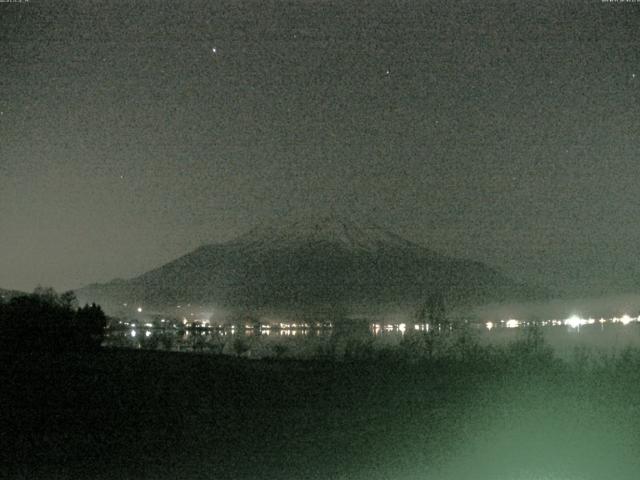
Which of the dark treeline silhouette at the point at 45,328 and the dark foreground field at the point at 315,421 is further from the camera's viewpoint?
the dark treeline silhouette at the point at 45,328

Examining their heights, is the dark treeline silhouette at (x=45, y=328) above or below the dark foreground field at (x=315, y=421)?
above

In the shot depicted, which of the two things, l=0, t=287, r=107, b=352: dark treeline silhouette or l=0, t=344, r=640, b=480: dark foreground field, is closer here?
l=0, t=344, r=640, b=480: dark foreground field

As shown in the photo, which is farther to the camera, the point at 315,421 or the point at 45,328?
the point at 45,328

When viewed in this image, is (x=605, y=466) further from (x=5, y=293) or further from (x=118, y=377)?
(x=5, y=293)

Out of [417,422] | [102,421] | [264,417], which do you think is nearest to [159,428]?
[102,421]

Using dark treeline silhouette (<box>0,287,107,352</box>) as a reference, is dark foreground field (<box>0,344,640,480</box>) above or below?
below
